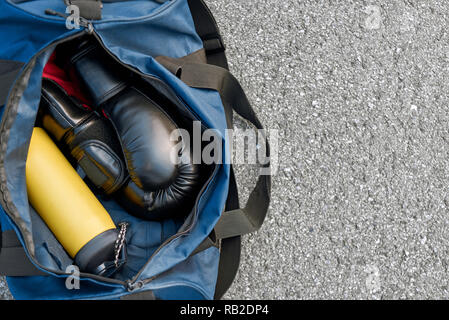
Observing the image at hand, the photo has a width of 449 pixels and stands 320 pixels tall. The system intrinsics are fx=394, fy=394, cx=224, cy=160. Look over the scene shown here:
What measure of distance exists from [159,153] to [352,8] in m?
0.88

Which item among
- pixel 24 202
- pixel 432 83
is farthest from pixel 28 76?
pixel 432 83

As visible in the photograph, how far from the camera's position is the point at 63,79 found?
1.12m

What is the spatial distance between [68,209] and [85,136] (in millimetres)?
190

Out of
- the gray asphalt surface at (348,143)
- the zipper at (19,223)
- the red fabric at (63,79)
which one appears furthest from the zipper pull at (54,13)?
the gray asphalt surface at (348,143)

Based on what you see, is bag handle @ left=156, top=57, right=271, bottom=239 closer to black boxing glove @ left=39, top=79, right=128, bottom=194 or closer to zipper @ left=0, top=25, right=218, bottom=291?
zipper @ left=0, top=25, right=218, bottom=291

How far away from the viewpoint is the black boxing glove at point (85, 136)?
3.31 ft

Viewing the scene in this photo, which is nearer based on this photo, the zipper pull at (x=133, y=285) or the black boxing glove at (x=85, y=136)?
the zipper pull at (x=133, y=285)

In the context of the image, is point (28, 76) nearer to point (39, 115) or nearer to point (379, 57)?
point (39, 115)

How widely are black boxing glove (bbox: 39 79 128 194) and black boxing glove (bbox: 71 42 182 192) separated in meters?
0.05

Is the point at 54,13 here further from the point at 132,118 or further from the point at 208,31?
the point at 208,31

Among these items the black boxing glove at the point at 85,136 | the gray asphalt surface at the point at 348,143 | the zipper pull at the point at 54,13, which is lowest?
the gray asphalt surface at the point at 348,143

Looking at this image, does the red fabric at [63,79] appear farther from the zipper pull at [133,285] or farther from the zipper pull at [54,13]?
the zipper pull at [133,285]

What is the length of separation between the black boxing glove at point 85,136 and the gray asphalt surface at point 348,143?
1.32ft

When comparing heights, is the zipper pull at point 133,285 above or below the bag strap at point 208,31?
below
